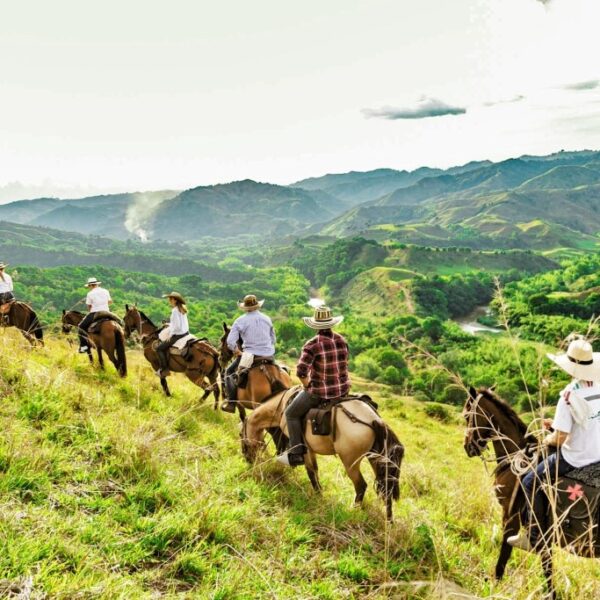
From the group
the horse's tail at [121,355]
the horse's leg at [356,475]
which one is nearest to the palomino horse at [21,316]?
the horse's tail at [121,355]

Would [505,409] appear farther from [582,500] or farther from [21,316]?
[21,316]

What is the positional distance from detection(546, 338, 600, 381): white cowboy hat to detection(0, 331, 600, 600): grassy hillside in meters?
1.80

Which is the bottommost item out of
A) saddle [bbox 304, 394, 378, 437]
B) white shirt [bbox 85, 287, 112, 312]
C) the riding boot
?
the riding boot

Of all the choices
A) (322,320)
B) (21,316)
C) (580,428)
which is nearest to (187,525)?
(322,320)

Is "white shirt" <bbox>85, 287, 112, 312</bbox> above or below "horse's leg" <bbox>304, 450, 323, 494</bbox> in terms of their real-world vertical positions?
above

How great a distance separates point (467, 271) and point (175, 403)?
191250mm

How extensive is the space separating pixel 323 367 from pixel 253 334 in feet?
10.6

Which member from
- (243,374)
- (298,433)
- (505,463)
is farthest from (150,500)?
(243,374)

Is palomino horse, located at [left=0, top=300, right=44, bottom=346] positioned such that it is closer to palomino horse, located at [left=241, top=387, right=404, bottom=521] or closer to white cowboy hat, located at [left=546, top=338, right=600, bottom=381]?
palomino horse, located at [left=241, top=387, right=404, bottom=521]

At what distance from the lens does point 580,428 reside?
4.38m

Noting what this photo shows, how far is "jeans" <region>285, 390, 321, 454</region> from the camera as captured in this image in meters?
6.57

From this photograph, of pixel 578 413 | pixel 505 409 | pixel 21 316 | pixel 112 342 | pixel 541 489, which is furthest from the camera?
pixel 21 316

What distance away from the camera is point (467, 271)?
18538cm

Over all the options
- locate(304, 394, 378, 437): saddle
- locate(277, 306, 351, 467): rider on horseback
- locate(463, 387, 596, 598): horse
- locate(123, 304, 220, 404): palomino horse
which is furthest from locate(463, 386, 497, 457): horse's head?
locate(123, 304, 220, 404): palomino horse
